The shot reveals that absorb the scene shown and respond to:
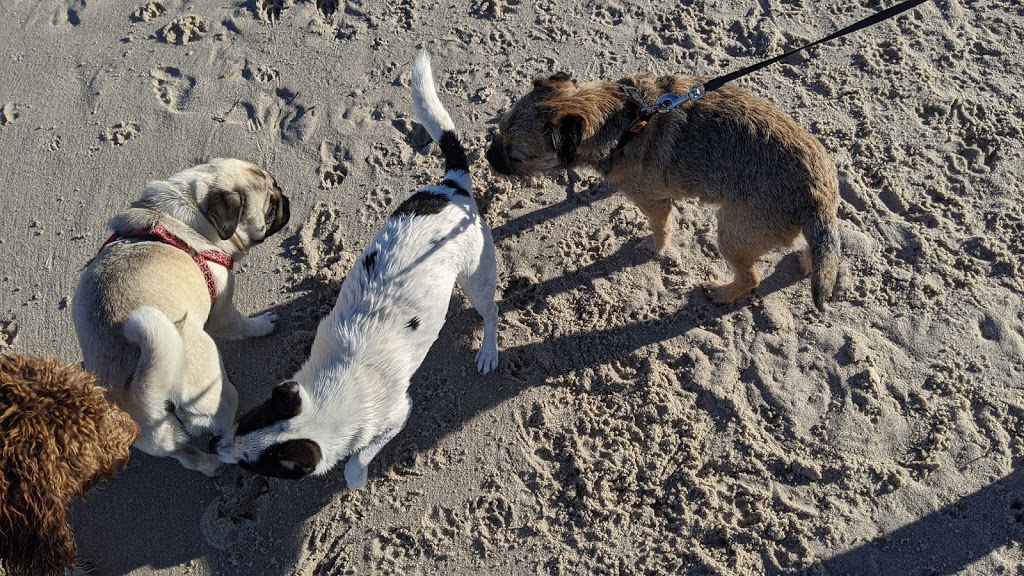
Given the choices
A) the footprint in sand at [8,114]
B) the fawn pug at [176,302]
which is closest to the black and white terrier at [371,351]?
the fawn pug at [176,302]

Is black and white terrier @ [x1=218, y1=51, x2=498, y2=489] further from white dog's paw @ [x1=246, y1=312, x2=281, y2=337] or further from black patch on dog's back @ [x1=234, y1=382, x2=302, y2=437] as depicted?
white dog's paw @ [x1=246, y1=312, x2=281, y2=337]

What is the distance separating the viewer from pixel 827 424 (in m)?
3.95

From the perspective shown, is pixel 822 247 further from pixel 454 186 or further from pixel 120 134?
pixel 120 134

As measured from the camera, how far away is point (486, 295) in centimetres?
391

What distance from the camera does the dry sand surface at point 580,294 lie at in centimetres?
371

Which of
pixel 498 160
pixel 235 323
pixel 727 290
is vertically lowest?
pixel 727 290

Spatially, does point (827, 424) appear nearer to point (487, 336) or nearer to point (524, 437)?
point (524, 437)

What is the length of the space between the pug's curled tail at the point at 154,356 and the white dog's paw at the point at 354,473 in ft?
3.51

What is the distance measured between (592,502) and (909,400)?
91.5 inches

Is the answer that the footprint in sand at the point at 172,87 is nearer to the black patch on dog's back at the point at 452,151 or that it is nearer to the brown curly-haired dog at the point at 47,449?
the black patch on dog's back at the point at 452,151

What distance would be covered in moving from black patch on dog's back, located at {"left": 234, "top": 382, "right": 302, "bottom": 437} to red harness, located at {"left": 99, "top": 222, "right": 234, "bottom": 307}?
1.05 metres

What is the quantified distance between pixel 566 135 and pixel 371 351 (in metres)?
1.93

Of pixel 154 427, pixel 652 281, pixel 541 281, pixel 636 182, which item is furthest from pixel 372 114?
pixel 154 427

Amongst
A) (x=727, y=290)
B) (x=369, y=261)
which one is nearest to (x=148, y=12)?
(x=369, y=261)
